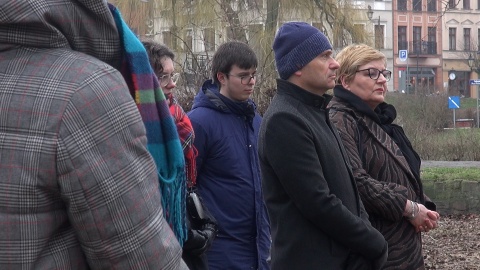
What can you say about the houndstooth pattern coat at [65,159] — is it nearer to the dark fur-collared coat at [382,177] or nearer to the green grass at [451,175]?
the dark fur-collared coat at [382,177]

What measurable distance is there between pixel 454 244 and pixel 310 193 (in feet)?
22.1

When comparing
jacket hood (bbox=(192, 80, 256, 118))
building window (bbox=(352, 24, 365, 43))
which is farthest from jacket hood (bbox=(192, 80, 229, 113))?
building window (bbox=(352, 24, 365, 43))

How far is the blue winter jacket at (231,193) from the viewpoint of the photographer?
444cm

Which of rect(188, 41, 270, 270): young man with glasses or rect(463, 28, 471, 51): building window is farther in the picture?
rect(463, 28, 471, 51): building window

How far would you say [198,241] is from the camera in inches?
146

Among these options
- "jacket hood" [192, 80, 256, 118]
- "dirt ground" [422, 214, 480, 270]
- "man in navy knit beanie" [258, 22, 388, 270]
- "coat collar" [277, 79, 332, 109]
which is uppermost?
"coat collar" [277, 79, 332, 109]

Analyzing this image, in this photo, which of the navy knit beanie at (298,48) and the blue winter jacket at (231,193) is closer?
the navy knit beanie at (298,48)

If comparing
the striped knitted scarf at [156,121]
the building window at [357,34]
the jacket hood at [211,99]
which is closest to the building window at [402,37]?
the building window at [357,34]

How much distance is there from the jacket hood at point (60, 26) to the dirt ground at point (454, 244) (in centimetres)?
684

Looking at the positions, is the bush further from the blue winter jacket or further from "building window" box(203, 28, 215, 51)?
the blue winter jacket

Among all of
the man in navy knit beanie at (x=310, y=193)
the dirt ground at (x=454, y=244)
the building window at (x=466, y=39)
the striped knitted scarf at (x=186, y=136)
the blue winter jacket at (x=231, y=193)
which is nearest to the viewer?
the man in navy knit beanie at (x=310, y=193)

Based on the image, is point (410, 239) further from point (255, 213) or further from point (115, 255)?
point (115, 255)

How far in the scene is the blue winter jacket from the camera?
4.44m

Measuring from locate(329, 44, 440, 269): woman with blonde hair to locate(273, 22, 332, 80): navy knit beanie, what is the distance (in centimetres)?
44
